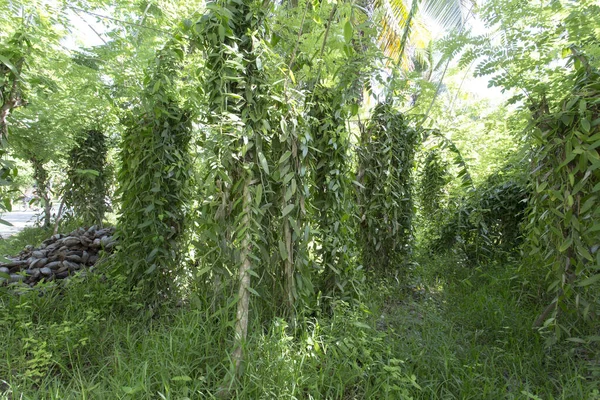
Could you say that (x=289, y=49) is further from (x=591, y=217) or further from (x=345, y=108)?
(x=591, y=217)

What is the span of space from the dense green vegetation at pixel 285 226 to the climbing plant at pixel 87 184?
5.39 feet

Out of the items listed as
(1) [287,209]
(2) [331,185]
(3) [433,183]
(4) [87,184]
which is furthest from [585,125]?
(4) [87,184]

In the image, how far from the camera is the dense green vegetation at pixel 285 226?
1838 mm

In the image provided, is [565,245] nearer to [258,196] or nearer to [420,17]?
[258,196]

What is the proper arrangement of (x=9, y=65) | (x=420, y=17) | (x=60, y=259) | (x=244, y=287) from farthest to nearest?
(x=420, y=17) < (x=60, y=259) < (x=244, y=287) < (x=9, y=65)

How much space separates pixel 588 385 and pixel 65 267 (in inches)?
159

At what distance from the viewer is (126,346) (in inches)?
89.5

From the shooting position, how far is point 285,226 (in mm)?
2059

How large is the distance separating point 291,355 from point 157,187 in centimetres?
150

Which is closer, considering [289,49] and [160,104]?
[289,49]

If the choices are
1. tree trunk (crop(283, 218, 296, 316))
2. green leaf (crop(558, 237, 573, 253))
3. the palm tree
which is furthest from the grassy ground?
the palm tree

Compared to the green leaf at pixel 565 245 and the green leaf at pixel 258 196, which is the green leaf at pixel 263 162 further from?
the green leaf at pixel 565 245

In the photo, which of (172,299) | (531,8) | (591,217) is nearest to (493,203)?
(531,8)

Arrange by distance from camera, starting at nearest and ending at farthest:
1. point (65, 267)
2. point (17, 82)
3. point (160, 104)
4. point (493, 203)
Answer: point (17, 82) → point (160, 104) → point (65, 267) → point (493, 203)
